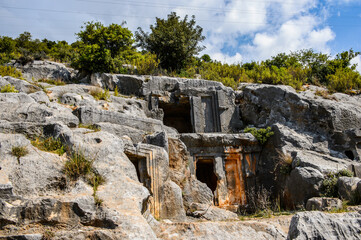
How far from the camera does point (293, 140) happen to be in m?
11.4

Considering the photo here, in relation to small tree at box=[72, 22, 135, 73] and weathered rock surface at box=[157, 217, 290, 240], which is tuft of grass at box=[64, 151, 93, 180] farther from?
small tree at box=[72, 22, 135, 73]

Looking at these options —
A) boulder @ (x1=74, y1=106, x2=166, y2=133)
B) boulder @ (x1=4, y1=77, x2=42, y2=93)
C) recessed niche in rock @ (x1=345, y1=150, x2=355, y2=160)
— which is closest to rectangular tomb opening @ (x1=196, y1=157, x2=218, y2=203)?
boulder @ (x1=74, y1=106, x2=166, y2=133)

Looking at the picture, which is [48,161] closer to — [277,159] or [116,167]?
[116,167]

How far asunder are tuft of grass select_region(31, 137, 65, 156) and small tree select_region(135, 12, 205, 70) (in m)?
12.5

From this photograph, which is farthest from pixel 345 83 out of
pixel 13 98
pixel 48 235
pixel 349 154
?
pixel 48 235

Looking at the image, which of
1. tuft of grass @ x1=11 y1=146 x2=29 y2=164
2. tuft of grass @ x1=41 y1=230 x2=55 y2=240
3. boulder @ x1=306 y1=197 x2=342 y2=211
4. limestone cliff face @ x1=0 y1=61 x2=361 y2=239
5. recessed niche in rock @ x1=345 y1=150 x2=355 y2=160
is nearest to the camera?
tuft of grass @ x1=41 y1=230 x2=55 y2=240

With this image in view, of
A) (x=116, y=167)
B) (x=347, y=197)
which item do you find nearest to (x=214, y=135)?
(x=347, y=197)

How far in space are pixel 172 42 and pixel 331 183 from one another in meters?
11.2

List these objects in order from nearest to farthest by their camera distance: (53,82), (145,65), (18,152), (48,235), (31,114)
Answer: (48,235) → (18,152) → (31,114) → (53,82) → (145,65)

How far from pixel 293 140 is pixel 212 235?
25.8 ft

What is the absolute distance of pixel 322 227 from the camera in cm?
382

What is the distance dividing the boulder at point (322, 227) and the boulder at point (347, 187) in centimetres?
467

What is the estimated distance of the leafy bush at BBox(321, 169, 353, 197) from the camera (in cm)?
896

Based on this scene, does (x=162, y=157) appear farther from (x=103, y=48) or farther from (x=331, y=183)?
(x=103, y=48)
